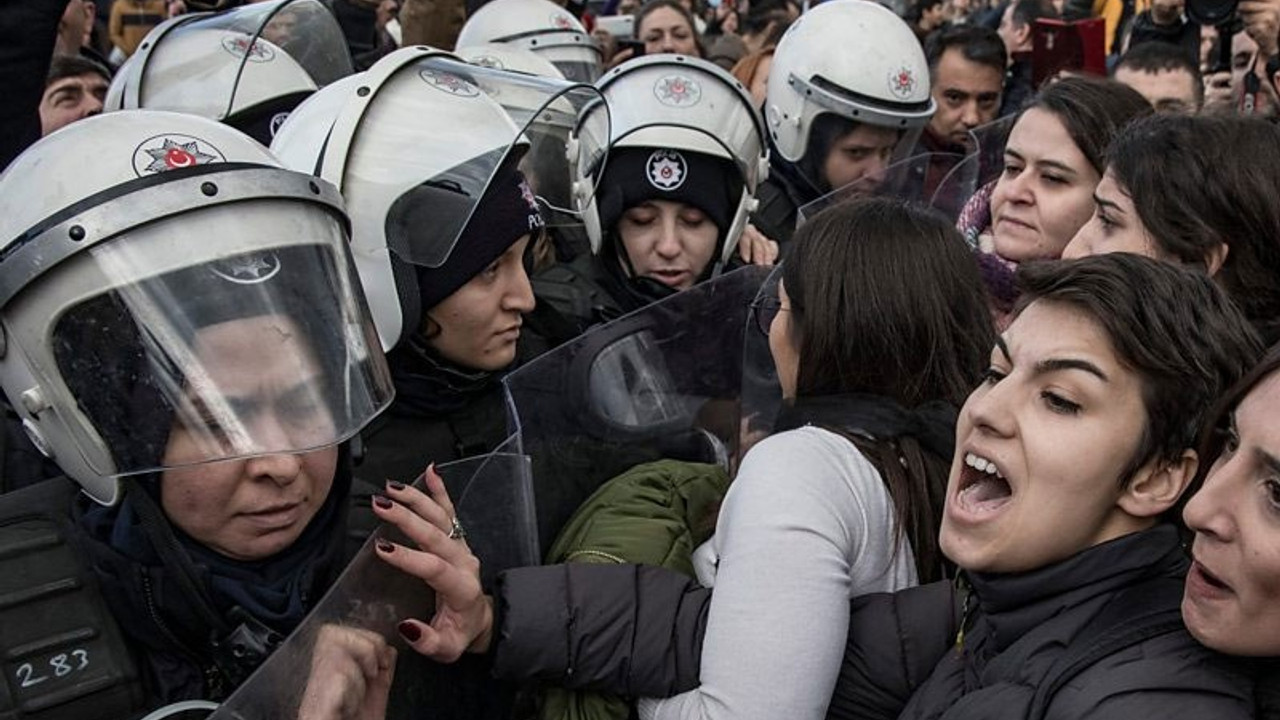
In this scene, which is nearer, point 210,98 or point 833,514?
point 833,514

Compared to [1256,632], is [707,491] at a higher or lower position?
lower

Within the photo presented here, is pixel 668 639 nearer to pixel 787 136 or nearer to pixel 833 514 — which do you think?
pixel 833 514

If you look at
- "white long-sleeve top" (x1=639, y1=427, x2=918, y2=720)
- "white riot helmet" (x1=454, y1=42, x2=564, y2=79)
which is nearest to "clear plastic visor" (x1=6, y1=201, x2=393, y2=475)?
"white long-sleeve top" (x1=639, y1=427, x2=918, y2=720)

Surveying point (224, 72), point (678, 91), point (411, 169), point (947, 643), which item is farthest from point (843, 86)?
point (947, 643)

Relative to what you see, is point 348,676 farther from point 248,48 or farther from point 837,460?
point 248,48

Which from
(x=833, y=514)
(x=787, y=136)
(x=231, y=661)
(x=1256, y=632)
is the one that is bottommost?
(x=787, y=136)

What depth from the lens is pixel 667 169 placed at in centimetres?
392

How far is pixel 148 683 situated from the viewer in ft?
6.27

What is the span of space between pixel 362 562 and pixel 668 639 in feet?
1.65

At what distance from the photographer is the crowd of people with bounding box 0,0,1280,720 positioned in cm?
168

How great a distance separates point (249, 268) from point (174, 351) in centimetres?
16

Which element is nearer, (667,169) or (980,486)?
(980,486)

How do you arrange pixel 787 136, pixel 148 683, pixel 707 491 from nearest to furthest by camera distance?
pixel 148 683 → pixel 707 491 → pixel 787 136

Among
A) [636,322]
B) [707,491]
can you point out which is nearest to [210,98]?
[636,322]
